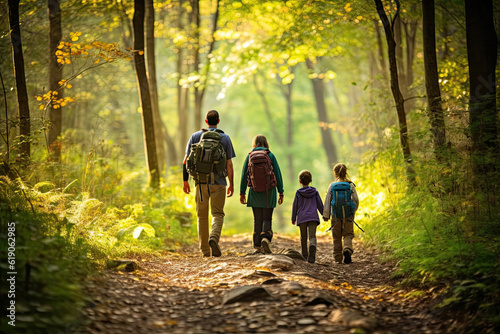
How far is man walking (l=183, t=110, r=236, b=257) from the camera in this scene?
7566 millimetres

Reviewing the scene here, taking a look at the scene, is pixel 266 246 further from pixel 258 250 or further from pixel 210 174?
pixel 210 174

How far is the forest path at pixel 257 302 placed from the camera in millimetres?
4262

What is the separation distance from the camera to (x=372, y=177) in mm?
12141

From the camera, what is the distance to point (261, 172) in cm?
781

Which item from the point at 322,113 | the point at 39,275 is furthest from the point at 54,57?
the point at 322,113

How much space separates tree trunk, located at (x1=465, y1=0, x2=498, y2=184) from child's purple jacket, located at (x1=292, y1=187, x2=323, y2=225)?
2.55 m

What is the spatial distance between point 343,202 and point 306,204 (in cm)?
64

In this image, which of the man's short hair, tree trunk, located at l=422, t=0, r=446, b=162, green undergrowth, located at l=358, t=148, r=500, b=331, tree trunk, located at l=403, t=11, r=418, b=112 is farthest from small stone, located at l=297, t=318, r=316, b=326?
tree trunk, located at l=403, t=11, r=418, b=112

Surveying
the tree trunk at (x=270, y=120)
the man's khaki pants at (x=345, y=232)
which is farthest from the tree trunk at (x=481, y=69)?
the tree trunk at (x=270, y=120)

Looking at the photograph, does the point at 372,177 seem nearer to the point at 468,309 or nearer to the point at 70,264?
the point at 468,309

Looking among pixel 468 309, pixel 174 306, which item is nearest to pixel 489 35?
pixel 468 309

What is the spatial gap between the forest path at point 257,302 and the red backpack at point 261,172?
1.32m

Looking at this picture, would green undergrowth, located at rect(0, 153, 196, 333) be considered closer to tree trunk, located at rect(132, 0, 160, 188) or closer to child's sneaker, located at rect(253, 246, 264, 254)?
tree trunk, located at rect(132, 0, 160, 188)

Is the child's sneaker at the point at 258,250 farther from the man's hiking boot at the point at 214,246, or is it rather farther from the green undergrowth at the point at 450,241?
the green undergrowth at the point at 450,241
